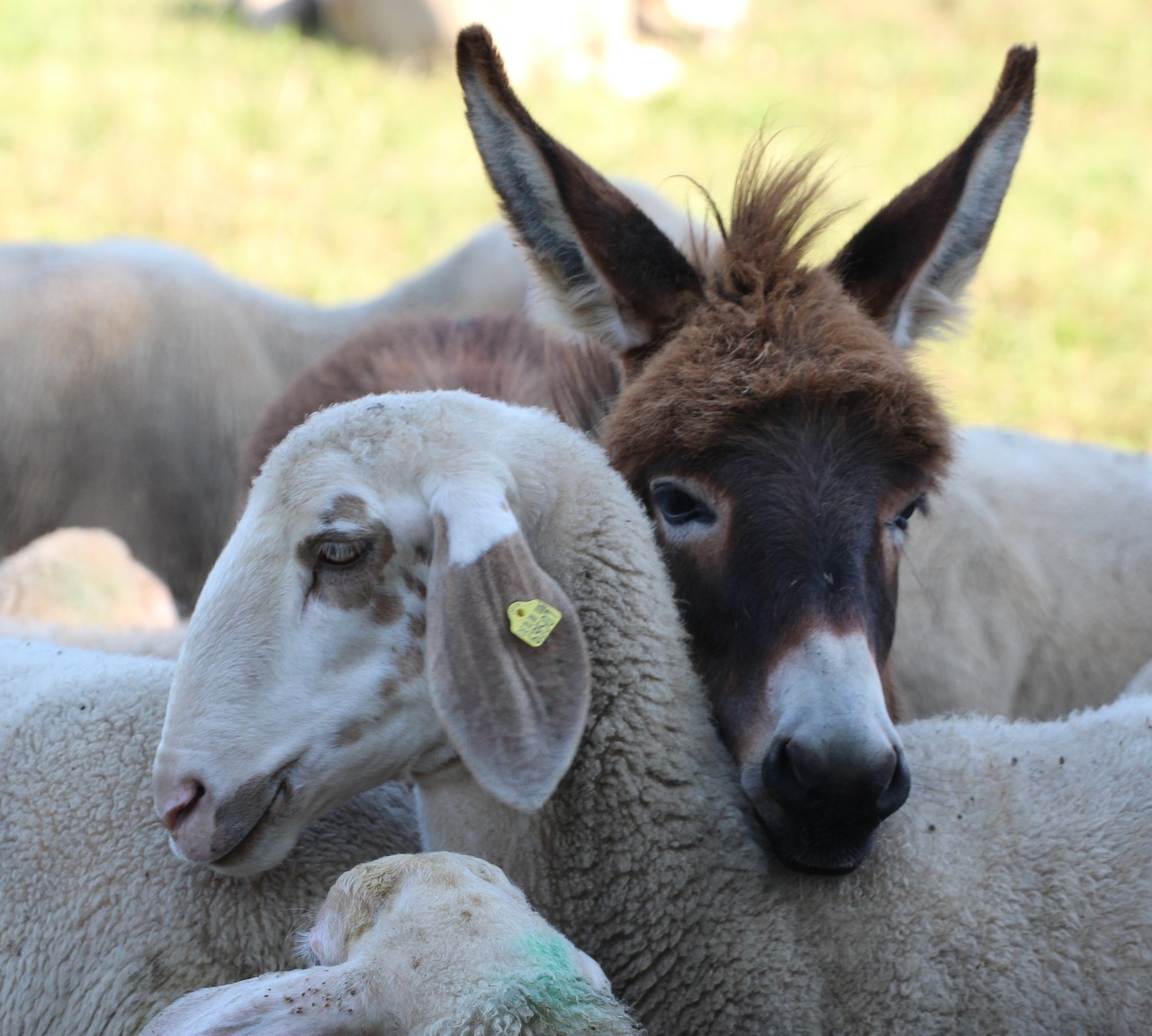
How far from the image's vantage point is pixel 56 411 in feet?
18.1

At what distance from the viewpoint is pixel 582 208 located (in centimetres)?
319

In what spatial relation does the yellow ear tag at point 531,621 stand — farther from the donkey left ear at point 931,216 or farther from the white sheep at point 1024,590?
→ the white sheep at point 1024,590

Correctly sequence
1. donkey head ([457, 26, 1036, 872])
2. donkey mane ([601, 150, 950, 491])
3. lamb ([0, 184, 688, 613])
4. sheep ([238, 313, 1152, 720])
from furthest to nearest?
lamb ([0, 184, 688, 613]) → sheep ([238, 313, 1152, 720]) → donkey mane ([601, 150, 950, 491]) → donkey head ([457, 26, 1036, 872])

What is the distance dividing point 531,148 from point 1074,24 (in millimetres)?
15179

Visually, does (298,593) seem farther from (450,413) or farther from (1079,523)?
(1079,523)

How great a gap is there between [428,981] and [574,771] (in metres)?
0.61

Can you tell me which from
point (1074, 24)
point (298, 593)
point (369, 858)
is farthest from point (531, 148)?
point (1074, 24)

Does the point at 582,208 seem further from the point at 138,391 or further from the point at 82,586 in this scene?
the point at 138,391

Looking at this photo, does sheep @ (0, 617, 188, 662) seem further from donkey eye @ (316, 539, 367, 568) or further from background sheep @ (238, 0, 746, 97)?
background sheep @ (238, 0, 746, 97)

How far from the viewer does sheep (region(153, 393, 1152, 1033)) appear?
248cm

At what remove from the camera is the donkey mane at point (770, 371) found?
2867mm

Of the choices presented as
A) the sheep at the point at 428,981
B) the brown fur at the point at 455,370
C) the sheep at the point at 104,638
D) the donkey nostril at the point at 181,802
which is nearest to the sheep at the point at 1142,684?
the brown fur at the point at 455,370

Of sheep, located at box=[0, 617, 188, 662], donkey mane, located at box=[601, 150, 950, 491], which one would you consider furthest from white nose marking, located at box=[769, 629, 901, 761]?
sheep, located at box=[0, 617, 188, 662]

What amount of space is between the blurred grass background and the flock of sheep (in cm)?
464
